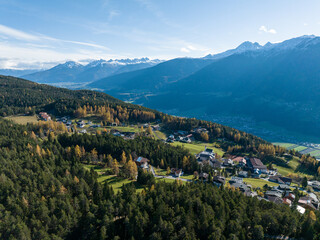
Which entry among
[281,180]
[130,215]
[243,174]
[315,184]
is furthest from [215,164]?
[130,215]

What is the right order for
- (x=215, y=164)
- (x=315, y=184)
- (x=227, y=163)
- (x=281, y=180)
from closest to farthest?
1. (x=315, y=184)
2. (x=281, y=180)
3. (x=215, y=164)
4. (x=227, y=163)

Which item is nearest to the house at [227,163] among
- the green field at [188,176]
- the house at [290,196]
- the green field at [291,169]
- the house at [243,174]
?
the house at [243,174]

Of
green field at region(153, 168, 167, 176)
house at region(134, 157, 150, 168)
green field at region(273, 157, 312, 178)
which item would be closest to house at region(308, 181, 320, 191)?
green field at region(273, 157, 312, 178)

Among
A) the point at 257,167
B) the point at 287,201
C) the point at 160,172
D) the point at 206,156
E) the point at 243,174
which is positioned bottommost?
the point at 257,167

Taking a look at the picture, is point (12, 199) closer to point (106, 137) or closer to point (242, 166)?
point (106, 137)

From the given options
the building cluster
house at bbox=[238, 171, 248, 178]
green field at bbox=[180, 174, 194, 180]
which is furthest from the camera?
house at bbox=[238, 171, 248, 178]

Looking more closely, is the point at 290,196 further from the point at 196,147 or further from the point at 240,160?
the point at 196,147

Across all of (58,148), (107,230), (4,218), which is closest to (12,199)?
(4,218)

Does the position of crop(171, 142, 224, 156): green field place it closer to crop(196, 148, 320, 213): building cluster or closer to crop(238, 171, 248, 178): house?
crop(196, 148, 320, 213): building cluster
